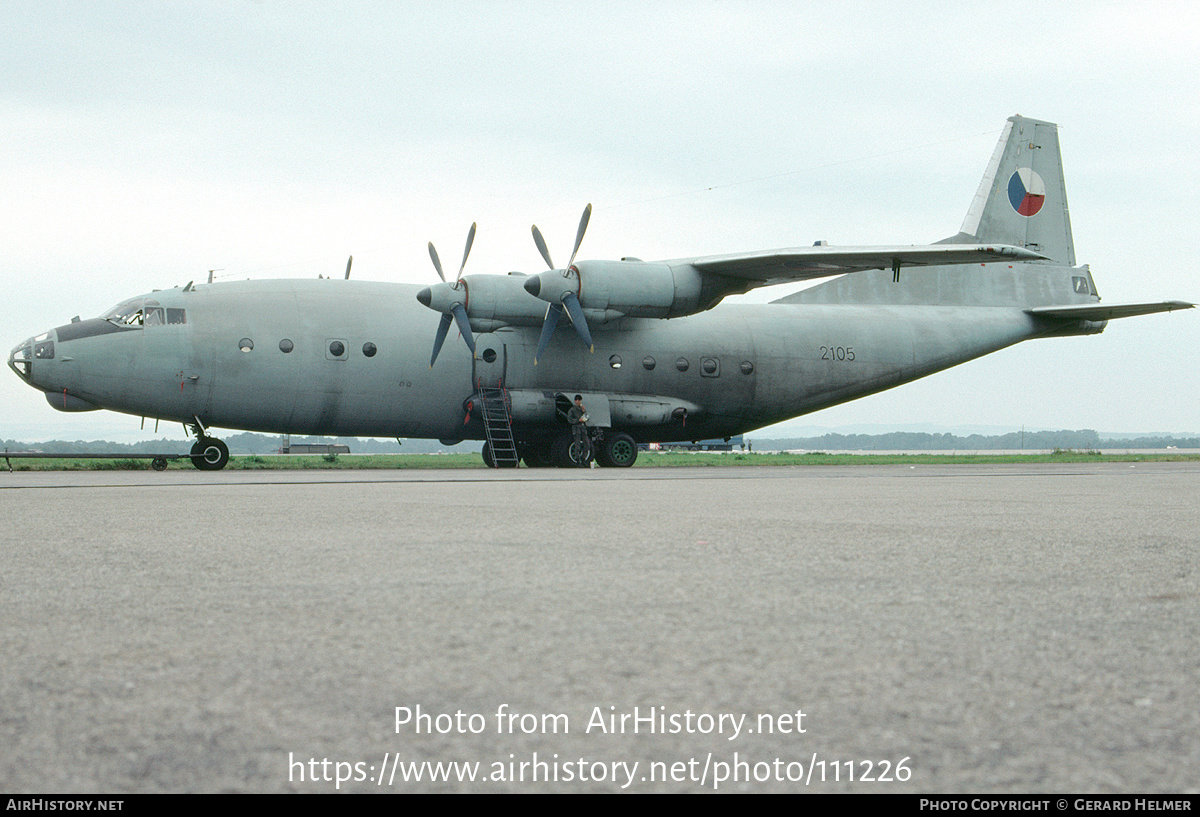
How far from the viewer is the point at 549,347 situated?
23.7m

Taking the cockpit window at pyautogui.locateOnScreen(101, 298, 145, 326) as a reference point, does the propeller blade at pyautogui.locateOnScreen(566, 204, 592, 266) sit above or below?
above

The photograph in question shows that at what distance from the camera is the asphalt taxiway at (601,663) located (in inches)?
83.2

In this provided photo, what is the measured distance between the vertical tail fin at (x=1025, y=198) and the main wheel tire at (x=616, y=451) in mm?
13065

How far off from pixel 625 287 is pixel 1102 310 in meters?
14.2

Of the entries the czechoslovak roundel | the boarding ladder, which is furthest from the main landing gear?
the czechoslovak roundel

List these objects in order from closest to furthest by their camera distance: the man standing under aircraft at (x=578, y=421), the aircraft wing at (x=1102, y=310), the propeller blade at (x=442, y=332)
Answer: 1. the propeller blade at (x=442, y=332)
2. the man standing under aircraft at (x=578, y=421)
3. the aircraft wing at (x=1102, y=310)

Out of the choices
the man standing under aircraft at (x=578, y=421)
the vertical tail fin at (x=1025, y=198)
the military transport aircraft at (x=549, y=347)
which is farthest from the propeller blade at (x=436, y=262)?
the vertical tail fin at (x=1025, y=198)

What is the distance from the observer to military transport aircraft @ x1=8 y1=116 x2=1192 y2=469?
20688 millimetres

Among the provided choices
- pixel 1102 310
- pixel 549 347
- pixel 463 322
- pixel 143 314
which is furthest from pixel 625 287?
pixel 1102 310

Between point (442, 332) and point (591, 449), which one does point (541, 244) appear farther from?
point (591, 449)

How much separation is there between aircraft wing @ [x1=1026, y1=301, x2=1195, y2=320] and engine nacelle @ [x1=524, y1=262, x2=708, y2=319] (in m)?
11.8

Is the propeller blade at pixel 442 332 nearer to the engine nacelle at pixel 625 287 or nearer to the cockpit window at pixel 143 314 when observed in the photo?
the engine nacelle at pixel 625 287

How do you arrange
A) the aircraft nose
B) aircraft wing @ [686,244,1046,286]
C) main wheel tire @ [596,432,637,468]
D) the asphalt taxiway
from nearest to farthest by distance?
the asphalt taxiway → the aircraft nose → aircraft wing @ [686,244,1046,286] → main wheel tire @ [596,432,637,468]

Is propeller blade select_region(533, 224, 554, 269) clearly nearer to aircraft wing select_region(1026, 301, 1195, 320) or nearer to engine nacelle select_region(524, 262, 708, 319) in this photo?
engine nacelle select_region(524, 262, 708, 319)
